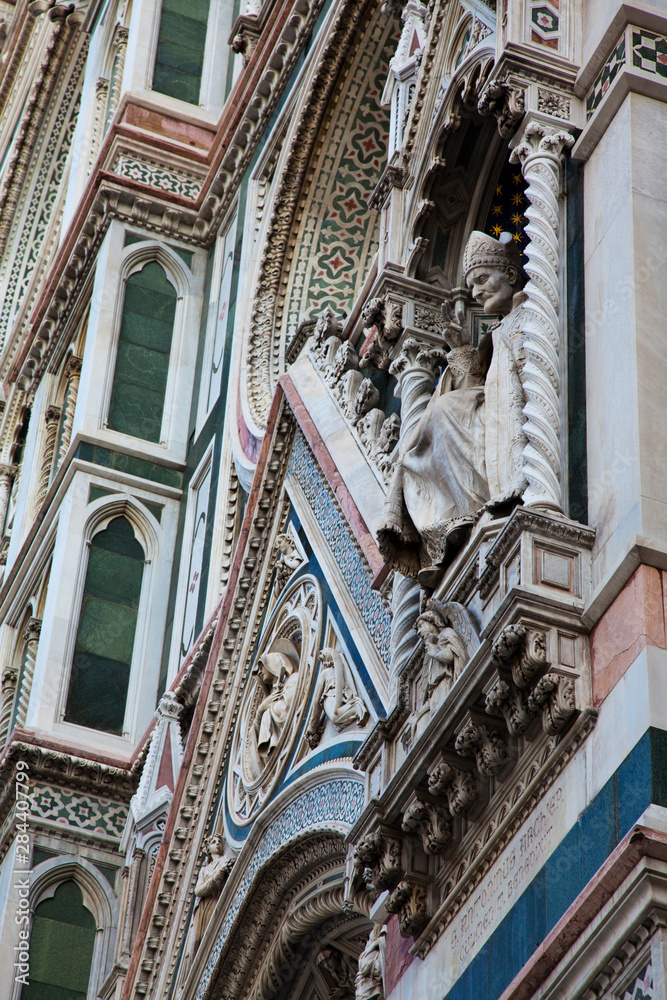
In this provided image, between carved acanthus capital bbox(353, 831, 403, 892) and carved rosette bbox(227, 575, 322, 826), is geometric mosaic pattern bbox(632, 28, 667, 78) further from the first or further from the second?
carved rosette bbox(227, 575, 322, 826)

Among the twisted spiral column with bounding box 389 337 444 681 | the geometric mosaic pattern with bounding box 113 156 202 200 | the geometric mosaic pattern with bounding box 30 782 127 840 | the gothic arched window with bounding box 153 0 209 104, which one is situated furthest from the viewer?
the gothic arched window with bounding box 153 0 209 104

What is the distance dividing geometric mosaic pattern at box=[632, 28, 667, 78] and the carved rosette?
3.38 metres

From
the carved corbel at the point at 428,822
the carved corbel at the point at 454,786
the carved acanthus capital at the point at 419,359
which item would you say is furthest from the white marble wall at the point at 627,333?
the carved acanthus capital at the point at 419,359

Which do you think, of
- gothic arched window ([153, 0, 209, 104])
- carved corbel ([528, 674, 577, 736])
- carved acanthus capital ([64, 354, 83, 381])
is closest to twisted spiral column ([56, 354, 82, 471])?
carved acanthus capital ([64, 354, 83, 381])

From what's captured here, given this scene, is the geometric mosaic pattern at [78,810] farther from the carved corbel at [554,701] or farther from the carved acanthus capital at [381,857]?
the carved corbel at [554,701]

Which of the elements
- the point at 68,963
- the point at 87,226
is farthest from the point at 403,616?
the point at 87,226

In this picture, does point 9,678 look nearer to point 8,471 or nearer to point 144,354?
point 144,354

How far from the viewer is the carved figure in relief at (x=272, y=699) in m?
8.98

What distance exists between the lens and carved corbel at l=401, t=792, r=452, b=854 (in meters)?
5.74

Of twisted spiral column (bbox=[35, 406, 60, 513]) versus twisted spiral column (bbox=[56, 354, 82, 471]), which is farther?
twisted spiral column (bbox=[35, 406, 60, 513])

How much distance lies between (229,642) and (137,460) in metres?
4.29

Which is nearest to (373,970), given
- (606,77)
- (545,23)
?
(606,77)

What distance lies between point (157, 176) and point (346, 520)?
729 centimetres

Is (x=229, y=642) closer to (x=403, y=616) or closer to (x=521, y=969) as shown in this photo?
(x=403, y=616)
